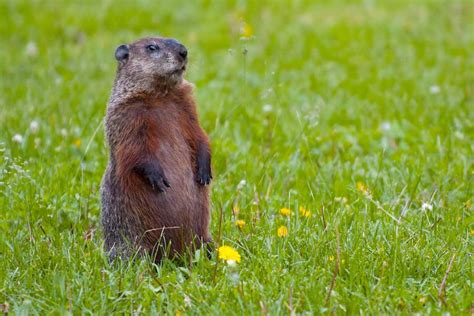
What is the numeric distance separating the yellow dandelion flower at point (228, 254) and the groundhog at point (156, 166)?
0.99 feet

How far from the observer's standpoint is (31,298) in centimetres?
339

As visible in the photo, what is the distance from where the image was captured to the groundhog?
391cm

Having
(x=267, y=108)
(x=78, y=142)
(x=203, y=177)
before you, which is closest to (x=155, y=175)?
(x=203, y=177)

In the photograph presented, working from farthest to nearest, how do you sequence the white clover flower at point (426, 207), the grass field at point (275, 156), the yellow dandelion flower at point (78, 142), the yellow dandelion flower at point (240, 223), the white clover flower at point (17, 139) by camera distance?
1. the yellow dandelion flower at point (78, 142)
2. the white clover flower at point (17, 139)
3. the white clover flower at point (426, 207)
4. the yellow dandelion flower at point (240, 223)
5. the grass field at point (275, 156)

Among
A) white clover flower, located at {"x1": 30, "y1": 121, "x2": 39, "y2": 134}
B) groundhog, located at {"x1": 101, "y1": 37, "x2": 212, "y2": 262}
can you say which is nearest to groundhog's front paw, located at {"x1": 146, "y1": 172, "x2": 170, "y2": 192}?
groundhog, located at {"x1": 101, "y1": 37, "x2": 212, "y2": 262}

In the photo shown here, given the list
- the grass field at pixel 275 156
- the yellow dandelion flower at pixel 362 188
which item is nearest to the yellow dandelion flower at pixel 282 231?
the grass field at pixel 275 156

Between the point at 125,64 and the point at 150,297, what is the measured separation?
1419mm

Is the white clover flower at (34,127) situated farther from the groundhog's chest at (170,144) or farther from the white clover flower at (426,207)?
the white clover flower at (426,207)

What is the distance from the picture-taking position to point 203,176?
4.09m

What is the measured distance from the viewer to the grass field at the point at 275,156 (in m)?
3.47

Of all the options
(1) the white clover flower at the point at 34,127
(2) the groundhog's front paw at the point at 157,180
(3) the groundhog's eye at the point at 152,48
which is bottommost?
(1) the white clover flower at the point at 34,127

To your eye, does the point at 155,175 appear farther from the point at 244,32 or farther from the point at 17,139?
the point at 17,139

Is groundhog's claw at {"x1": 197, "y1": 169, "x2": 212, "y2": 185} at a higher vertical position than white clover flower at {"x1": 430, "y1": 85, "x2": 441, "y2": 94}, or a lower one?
higher

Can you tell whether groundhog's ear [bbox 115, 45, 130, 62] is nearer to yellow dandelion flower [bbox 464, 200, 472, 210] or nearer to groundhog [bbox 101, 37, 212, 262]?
groundhog [bbox 101, 37, 212, 262]
